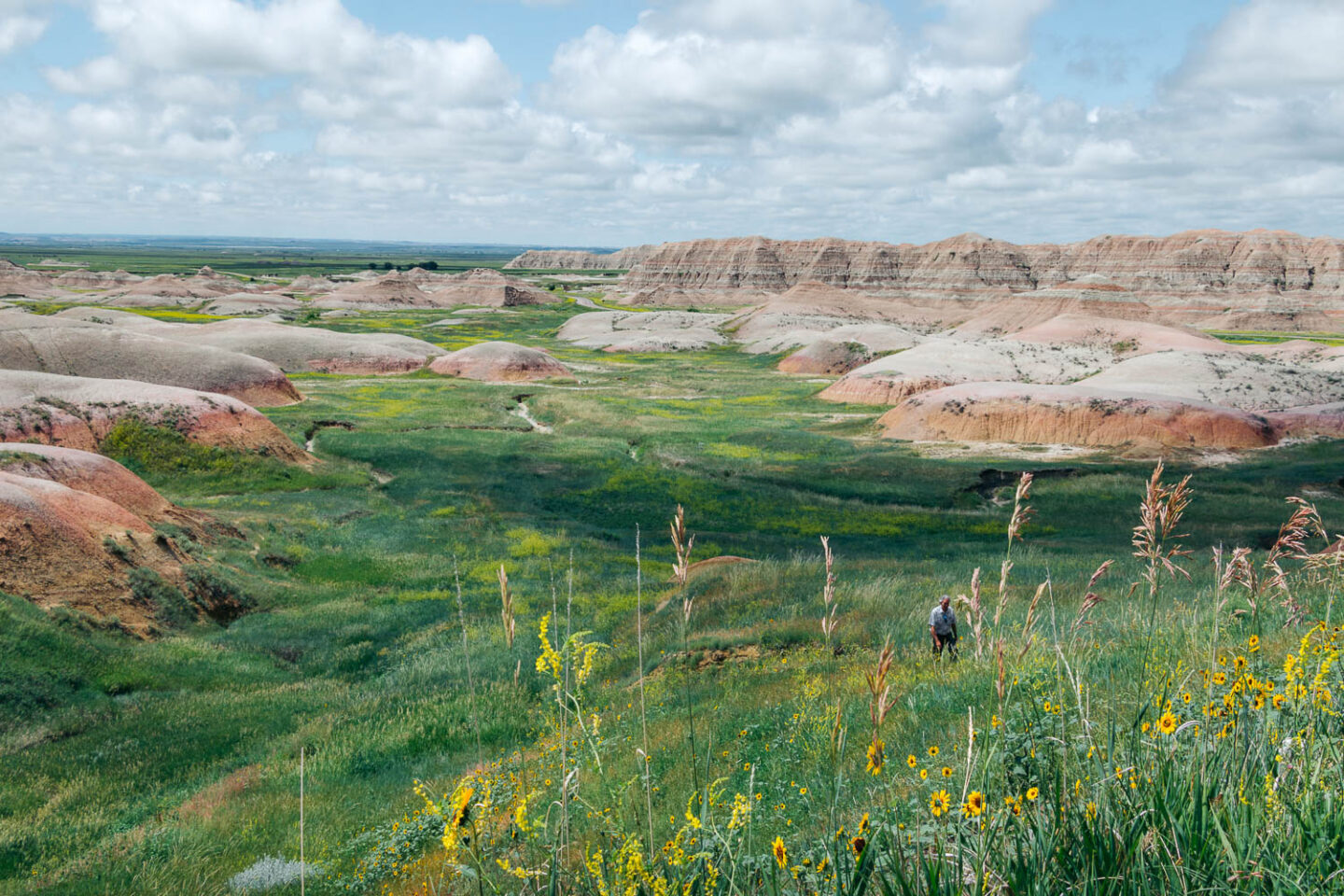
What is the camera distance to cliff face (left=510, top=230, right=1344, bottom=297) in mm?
127188

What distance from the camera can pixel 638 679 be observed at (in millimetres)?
11789

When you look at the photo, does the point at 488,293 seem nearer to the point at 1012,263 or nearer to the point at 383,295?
the point at 383,295

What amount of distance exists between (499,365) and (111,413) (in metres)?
36.5

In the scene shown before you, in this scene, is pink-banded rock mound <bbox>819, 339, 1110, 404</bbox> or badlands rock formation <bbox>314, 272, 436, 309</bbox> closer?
pink-banded rock mound <bbox>819, 339, 1110, 404</bbox>

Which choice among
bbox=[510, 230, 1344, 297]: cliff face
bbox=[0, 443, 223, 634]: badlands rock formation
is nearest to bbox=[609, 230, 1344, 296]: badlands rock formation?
bbox=[510, 230, 1344, 297]: cliff face

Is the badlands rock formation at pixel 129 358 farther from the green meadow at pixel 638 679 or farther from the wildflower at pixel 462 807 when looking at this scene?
the wildflower at pixel 462 807

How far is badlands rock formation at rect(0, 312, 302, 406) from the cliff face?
111 metres

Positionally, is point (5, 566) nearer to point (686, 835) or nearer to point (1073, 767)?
point (686, 835)

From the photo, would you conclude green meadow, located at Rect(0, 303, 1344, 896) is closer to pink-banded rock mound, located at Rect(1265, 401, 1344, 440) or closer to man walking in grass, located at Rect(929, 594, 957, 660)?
man walking in grass, located at Rect(929, 594, 957, 660)

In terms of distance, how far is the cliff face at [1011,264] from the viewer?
127 m

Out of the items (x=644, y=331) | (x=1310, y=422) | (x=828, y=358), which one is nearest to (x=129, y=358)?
(x=828, y=358)

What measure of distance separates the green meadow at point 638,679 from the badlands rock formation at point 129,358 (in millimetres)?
11432

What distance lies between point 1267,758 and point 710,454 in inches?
1433

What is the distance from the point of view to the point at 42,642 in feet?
45.0
